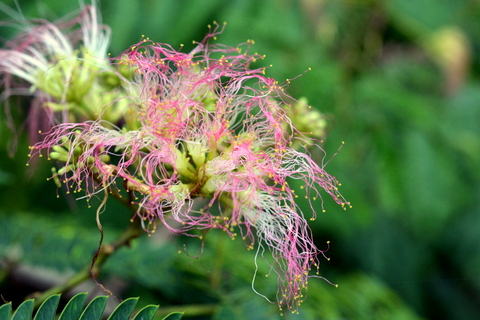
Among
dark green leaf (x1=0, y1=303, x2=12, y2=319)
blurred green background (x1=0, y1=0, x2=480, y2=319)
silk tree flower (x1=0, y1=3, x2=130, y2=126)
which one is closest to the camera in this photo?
dark green leaf (x1=0, y1=303, x2=12, y2=319)

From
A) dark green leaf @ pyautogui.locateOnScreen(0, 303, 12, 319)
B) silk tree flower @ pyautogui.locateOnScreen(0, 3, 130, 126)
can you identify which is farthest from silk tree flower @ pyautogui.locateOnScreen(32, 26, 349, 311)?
dark green leaf @ pyautogui.locateOnScreen(0, 303, 12, 319)

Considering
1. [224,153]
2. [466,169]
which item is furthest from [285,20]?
[224,153]

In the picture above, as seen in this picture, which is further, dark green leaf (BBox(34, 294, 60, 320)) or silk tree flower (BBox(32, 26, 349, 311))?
silk tree flower (BBox(32, 26, 349, 311))

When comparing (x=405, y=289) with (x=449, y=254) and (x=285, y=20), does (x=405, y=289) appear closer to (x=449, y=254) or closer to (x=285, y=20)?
(x=449, y=254)

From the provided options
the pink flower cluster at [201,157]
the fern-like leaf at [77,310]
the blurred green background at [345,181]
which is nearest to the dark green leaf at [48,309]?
the fern-like leaf at [77,310]

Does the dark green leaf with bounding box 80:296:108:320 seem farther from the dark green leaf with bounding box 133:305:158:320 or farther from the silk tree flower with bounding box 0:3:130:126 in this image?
the silk tree flower with bounding box 0:3:130:126

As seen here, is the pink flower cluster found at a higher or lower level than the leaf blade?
higher

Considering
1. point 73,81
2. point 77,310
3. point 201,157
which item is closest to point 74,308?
point 77,310
